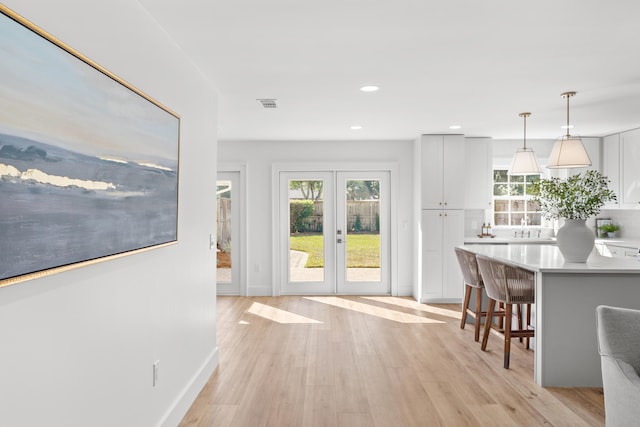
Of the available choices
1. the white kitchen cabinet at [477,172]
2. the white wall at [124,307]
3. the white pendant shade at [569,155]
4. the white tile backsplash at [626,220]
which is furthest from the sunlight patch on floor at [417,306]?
the white wall at [124,307]

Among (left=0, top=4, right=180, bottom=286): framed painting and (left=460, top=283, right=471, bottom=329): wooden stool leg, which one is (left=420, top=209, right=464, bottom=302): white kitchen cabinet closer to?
(left=460, top=283, right=471, bottom=329): wooden stool leg

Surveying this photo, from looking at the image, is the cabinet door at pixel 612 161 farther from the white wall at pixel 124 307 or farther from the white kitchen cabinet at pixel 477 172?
the white wall at pixel 124 307

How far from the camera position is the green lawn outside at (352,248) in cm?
686

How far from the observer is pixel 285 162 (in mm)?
6797

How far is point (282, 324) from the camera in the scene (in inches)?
203

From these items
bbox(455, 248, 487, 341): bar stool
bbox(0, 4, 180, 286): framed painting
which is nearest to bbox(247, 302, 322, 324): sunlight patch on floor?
bbox(455, 248, 487, 341): bar stool

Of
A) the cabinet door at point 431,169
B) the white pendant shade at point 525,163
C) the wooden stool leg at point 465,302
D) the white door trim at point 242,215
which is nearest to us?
the white pendant shade at point 525,163

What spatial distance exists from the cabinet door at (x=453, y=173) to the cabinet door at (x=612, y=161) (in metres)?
2.12

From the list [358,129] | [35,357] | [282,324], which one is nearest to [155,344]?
[35,357]

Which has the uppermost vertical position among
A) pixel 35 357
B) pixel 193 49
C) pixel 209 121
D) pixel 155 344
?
pixel 193 49

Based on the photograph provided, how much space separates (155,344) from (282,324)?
9.19ft

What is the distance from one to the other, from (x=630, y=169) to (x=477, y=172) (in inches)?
76.8

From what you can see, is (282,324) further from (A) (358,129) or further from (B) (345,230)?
(A) (358,129)

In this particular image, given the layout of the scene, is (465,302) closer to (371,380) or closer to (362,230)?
(371,380)
